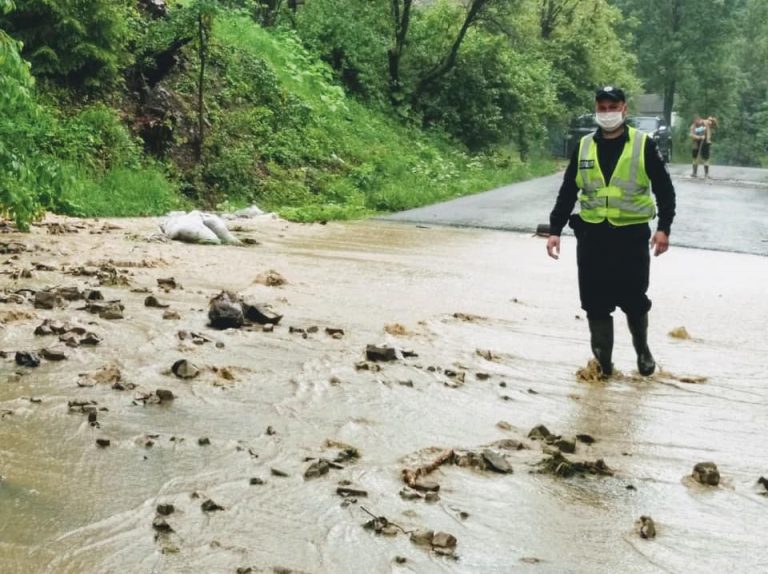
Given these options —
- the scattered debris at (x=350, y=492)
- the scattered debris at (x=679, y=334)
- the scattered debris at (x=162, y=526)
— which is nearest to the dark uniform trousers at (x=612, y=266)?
the scattered debris at (x=679, y=334)

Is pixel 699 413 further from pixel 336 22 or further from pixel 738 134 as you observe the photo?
pixel 738 134

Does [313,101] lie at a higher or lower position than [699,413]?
higher

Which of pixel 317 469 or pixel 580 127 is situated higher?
pixel 580 127

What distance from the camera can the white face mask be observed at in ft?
17.7

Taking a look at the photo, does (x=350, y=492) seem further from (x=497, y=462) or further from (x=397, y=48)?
(x=397, y=48)

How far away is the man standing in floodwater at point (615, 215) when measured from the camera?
5.49 metres

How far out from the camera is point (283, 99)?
803 inches

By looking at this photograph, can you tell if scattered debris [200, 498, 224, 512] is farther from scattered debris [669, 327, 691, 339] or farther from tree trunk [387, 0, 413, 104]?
tree trunk [387, 0, 413, 104]

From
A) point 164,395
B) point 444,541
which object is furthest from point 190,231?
point 444,541

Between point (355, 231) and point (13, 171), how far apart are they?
691cm

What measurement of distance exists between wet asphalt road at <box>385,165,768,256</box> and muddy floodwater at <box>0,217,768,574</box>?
5.84 metres

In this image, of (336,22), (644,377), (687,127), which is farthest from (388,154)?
(687,127)

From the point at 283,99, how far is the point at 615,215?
15.7 metres

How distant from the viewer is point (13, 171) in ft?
25.1
